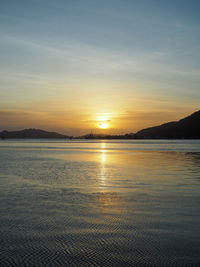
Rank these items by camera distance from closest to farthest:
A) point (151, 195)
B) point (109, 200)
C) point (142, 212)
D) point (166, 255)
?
1. point (166, 255)
2. point (142, 212)
3. point (109, 200)
4. point (151, 195)

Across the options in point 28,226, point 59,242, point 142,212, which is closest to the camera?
point 59,242

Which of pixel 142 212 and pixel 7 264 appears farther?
pixel 142 212

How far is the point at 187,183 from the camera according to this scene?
643 inches

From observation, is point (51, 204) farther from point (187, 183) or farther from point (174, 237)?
point (187, 183)

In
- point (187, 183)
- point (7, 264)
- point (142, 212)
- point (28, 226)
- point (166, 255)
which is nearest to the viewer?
point (7, 264)

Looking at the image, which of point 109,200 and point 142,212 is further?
point 109,200

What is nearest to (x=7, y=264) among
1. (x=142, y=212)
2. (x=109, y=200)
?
(x=142, y=212)

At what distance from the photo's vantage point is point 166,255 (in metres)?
6.15

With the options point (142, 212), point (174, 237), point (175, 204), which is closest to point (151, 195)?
point (175, 204)

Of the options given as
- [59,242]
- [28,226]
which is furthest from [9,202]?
[59,242]

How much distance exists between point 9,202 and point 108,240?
5.72 meters

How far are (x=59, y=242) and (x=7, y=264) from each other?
152 cm

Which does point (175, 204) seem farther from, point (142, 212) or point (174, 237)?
point (174, 237)

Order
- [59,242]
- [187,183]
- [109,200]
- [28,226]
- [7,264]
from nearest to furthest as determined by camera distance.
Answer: [7,264], [59,242], [28,226], [109,200], [187,183]
